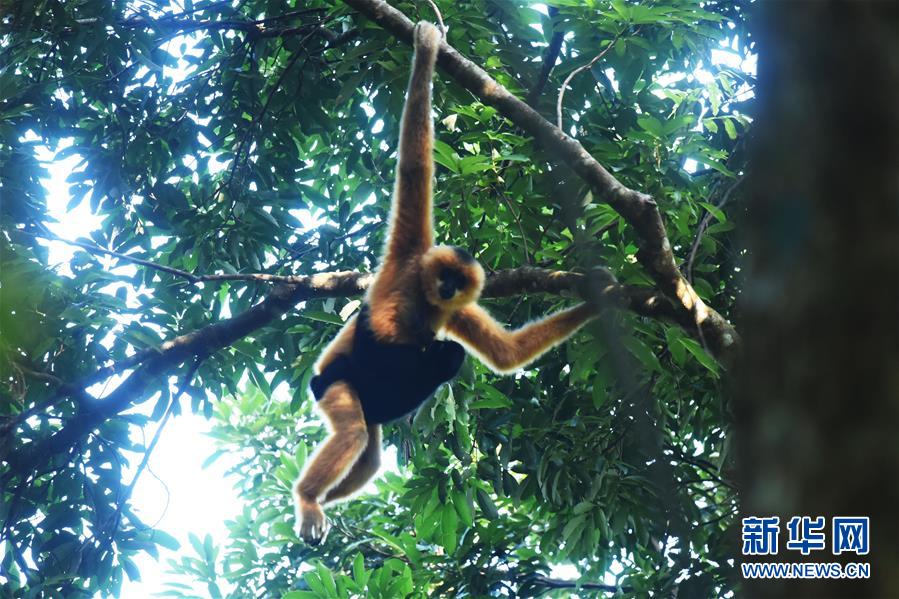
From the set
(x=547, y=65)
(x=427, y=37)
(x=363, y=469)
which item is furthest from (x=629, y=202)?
(x=363, y=469)

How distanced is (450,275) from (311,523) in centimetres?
184

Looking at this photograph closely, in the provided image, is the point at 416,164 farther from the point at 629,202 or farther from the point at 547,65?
the point at 629,202

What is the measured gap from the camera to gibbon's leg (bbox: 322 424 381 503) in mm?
6493

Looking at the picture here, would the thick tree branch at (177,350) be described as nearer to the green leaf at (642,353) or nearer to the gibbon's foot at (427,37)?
the green leaf at (642,353)

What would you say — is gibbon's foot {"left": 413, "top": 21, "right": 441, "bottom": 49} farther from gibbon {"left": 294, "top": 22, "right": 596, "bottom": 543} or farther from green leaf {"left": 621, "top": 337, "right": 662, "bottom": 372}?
green leaf {"left": 621, "top": 337, "right": 662, "bottom": 372}

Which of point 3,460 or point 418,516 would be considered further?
point 418,516

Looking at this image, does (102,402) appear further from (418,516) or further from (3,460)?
(418,516)

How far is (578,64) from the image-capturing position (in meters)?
6.73

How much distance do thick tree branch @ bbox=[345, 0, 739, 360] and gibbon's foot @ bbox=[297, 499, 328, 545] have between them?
8.48 ft

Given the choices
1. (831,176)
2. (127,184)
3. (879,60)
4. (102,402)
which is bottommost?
(831,176)

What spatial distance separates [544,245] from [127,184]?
420 cm

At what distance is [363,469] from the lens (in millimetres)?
6566

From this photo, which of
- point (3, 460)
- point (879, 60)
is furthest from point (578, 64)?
point (879, 60)

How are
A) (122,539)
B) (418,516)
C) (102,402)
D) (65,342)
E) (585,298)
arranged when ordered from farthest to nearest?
(418,516), (122,539), (65,342), (102,402), (585,298)
